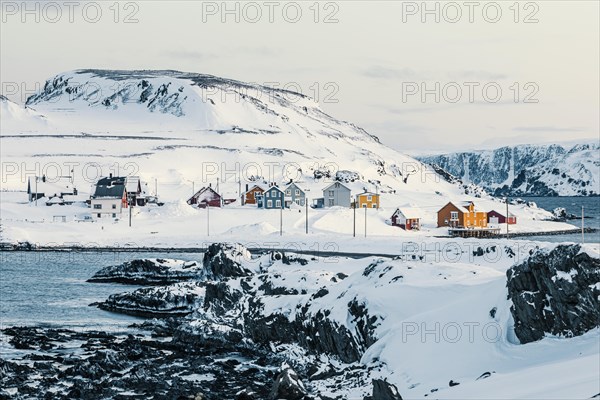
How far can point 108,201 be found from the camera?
112188 millimetres

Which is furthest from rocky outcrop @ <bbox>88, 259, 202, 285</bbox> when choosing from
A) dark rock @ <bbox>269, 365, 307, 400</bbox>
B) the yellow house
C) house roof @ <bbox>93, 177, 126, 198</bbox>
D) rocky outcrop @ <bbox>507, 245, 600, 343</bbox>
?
the yellow house

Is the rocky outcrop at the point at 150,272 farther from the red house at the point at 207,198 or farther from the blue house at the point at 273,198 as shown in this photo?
the red house at the point at 207,198

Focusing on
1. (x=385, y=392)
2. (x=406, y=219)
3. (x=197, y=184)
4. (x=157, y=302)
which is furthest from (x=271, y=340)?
(x=197, y=184)

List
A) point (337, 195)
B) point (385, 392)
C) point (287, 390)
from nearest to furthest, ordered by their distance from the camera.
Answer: point (385, 392), point (287, 390), point (337, 195)

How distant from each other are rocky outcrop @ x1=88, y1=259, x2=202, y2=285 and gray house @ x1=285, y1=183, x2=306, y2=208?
2121 inches

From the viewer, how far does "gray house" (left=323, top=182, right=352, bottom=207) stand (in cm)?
12781

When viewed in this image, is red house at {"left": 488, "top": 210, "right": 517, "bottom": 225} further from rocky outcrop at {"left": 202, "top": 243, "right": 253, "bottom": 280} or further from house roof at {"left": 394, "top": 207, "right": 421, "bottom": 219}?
rocky outcrop at {"left": 202, "top": 243, "right": 253, "bottom": 280}

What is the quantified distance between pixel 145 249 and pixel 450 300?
63.5 m

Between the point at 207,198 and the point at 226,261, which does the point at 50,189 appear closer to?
the point at 207,198

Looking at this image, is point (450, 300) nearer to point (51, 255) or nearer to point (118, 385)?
point (118, 385)

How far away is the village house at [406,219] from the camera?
10838cm

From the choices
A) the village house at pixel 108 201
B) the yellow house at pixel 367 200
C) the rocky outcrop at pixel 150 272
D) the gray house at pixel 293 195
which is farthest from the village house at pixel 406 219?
the rocky outcrop at pixel 150 272

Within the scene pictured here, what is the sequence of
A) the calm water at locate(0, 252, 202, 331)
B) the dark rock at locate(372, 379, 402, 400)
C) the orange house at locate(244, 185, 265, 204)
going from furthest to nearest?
the orange house at locate(244, 185, 265, 204) < the calm water at locate(0, 252, 202, 331) < the dark rock at locate(372, 379, 402, 400)

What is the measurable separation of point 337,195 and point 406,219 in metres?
21.7
